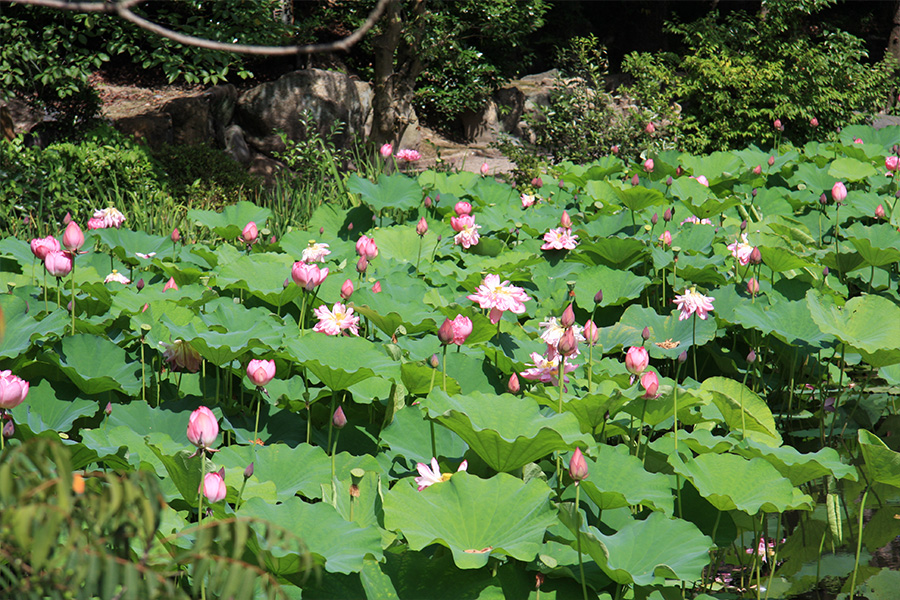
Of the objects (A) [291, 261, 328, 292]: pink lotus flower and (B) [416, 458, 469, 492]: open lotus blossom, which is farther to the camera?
(A) [291, 261, 328, 292]: pink lotus flower

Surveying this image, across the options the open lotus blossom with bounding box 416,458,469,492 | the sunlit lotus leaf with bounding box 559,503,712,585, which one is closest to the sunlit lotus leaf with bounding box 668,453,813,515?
the sunlit lotus leaf with bounding box 559,503,712,585

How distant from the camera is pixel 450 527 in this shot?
133 cm

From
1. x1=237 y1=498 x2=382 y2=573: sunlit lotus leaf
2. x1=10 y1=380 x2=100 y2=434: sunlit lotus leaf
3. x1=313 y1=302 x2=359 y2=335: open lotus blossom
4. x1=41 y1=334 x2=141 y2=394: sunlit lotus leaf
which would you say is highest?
x1=313 y1=302 x2=359 y2=335: open lotus blossom

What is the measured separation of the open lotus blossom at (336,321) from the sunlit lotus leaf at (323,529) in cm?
70

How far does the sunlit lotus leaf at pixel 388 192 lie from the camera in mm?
3303

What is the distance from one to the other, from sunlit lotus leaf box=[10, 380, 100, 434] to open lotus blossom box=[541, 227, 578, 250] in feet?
5.74

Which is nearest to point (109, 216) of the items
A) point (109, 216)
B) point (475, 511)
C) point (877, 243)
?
point (109, 216)

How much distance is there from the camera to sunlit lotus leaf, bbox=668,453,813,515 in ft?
4.76

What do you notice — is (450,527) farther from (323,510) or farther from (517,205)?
(517,205)

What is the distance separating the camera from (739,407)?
5.98ft

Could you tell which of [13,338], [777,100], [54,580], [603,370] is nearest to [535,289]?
[603,370]

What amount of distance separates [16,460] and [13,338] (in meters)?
1.39

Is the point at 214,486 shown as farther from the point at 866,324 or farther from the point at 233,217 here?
the point at 233,217

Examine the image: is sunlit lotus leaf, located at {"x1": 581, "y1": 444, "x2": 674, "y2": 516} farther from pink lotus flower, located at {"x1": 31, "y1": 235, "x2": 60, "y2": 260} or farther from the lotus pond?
pink lotus flower, located at {"x1": 31, "y1": 235, "x2": 60, "y2": 260}
